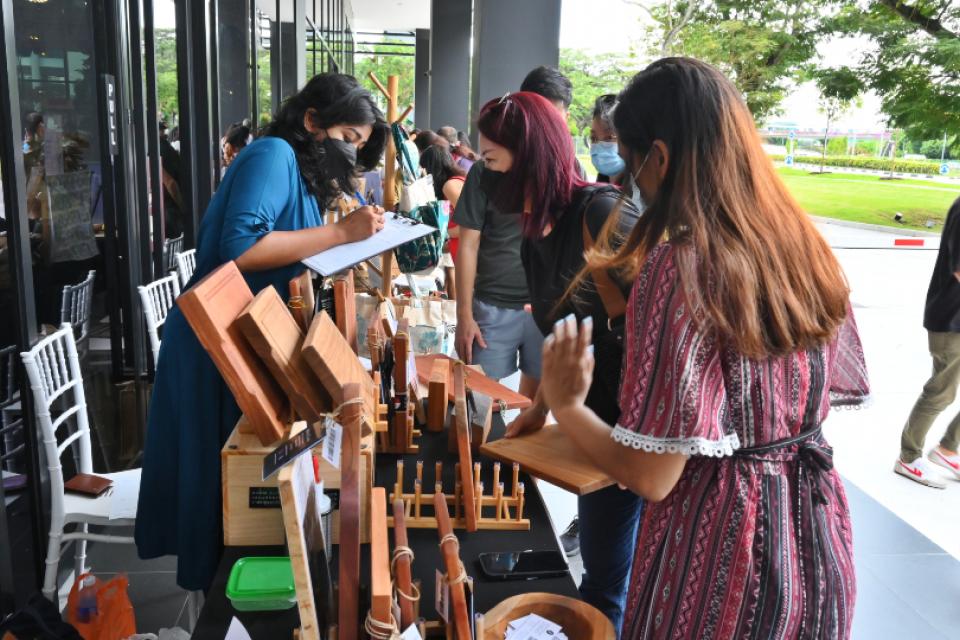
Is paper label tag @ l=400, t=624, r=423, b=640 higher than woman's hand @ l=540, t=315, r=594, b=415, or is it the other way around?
woman's hand @ l=540, t=315, r=594, b=415

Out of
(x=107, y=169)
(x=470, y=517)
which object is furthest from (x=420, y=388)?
(x=107, y=169)

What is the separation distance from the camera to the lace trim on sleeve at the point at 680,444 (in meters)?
0.91

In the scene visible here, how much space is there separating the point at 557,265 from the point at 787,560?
1.01 meters

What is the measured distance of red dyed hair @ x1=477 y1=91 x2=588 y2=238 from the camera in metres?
1.88

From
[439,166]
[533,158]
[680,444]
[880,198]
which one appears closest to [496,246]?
[533,158]

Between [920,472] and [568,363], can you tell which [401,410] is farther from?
[920,472]

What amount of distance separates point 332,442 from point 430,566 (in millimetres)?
413

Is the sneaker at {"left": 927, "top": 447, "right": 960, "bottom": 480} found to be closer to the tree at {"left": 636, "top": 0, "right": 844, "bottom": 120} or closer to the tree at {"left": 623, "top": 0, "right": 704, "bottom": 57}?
the tree at {"left": 636, "top": 0, "right": 844, "bottom": 120}

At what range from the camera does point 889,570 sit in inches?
114

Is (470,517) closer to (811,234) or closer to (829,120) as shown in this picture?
(811,234)

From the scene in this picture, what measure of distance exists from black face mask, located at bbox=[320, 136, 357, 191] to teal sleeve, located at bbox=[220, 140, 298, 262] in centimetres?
14

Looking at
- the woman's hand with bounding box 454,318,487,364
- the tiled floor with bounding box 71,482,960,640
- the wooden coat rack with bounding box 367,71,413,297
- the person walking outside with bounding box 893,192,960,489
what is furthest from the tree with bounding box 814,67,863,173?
the woman's hand with bounding box 454,318,487,364

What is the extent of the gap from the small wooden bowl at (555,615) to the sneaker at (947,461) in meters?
3.62

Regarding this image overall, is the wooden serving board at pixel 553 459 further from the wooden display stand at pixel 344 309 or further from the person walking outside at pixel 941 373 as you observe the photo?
the person walking outside at pixel 941 373
